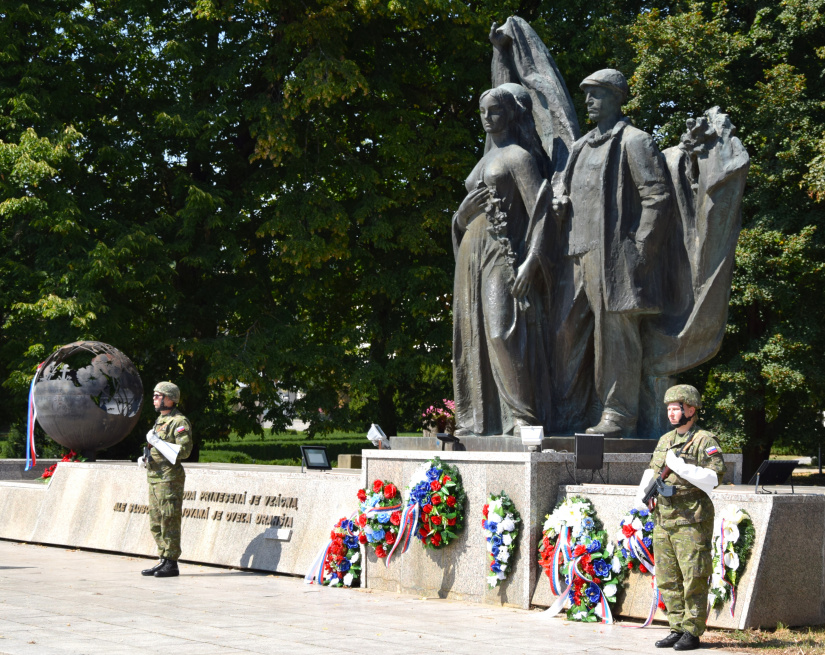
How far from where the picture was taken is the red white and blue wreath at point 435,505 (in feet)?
32.5

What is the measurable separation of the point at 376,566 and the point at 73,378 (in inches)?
323

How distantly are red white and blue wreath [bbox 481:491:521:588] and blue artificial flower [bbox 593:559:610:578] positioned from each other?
2.58 feet

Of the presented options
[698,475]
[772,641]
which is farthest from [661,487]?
[772,641]

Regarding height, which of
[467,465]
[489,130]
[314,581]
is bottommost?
[314,581]

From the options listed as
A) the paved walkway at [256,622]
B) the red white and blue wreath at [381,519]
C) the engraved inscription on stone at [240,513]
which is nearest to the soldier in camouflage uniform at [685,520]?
the paved walkway at [256,622]

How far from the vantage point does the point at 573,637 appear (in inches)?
316

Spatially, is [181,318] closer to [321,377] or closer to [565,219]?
[321,377]

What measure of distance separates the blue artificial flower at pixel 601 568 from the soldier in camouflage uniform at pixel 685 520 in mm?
1015

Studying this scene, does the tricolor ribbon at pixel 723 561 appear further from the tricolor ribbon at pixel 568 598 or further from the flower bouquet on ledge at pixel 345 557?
the flower bouquet on ledge at pixel 345 557

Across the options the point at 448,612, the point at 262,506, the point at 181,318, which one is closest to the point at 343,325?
the point at 181,318

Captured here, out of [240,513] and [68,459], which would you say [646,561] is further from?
[68,459]

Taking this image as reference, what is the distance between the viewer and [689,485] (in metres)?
7.73

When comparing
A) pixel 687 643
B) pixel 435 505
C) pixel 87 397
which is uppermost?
pixel 87 397

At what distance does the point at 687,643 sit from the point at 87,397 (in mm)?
11658
